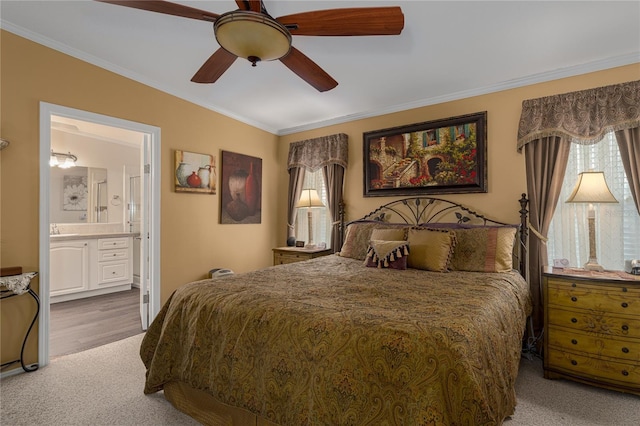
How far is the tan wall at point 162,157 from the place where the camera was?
8.06ft

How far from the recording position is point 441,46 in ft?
8.57

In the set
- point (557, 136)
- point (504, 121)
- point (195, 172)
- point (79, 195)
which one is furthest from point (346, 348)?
point (79, 195)

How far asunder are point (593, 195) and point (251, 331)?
9.30 ft

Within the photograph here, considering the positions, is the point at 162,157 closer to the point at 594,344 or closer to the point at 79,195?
the point at 79,195

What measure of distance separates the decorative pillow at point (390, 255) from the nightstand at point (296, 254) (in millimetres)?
1251

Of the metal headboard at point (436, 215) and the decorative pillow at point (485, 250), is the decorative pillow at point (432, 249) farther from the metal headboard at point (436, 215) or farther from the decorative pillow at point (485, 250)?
the metal headboard at point (436, 215)

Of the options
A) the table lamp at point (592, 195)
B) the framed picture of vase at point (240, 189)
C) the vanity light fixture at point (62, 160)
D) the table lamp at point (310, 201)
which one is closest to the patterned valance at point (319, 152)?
the table lamp at point (310, 201)

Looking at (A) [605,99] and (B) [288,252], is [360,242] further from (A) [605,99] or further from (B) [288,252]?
(A) [605,99]

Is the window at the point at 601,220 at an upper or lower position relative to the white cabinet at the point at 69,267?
upper

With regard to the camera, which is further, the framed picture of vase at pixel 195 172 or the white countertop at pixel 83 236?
the white countertop at pixel 83 236

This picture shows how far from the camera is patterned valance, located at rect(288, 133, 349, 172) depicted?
4.31 m

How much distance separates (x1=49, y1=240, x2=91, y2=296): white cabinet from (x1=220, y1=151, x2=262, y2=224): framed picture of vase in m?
2.45

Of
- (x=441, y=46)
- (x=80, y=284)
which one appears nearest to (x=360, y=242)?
(x=441, y=46)

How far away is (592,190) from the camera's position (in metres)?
2.52
